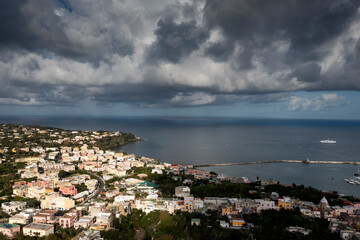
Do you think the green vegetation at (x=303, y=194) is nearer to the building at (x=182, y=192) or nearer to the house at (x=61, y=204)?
the building at (x=182, y=192)

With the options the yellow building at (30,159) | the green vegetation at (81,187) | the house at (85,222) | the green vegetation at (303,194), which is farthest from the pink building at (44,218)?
the yellow building at (30,159)

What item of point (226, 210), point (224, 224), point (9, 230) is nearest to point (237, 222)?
point (224, 224)

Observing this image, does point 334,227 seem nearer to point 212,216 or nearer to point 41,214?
point 212,216

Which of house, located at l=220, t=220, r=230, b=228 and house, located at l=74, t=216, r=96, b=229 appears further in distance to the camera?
house, located at l=220, t=220, r=230, b=228

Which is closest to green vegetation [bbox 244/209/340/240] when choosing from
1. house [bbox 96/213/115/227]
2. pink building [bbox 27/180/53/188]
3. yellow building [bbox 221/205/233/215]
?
yellow building [bbox 221/205/233/215]

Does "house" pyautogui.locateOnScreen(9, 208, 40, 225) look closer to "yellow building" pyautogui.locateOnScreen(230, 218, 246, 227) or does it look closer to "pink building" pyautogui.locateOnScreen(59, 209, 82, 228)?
"pink building" pyautogui.locateOnScreen(59, 209, 82, 228)

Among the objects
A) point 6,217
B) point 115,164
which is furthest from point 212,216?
point 115,164
